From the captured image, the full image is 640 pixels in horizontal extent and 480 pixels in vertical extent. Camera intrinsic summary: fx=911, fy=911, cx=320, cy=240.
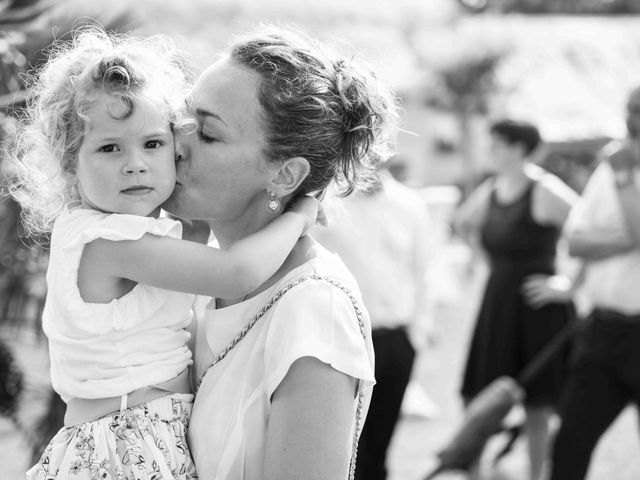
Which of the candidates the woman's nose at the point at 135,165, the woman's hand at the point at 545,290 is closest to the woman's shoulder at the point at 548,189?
the woman's hand at the point at 545,290

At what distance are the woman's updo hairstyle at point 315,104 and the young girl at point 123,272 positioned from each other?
0.51 ft

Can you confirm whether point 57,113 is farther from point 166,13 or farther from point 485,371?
point 166,13

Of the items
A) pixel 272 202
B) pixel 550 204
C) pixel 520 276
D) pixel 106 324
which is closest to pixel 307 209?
pixel 272 202

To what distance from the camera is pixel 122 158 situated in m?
1.97

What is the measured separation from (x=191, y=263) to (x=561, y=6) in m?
45.1

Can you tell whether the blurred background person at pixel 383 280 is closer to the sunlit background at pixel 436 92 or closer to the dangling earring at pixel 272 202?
the sunlit background at pixel 436 92

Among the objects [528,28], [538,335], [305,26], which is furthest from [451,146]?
[538,335]

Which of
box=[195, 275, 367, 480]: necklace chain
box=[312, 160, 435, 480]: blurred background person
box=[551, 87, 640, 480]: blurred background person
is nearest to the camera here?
box=[195, 275, 367, 480]: necklace chain

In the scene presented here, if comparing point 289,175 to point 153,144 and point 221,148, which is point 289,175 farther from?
point 153,144

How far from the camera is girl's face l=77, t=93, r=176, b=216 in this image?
6.44ft

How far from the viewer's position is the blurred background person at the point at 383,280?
452 centimetres

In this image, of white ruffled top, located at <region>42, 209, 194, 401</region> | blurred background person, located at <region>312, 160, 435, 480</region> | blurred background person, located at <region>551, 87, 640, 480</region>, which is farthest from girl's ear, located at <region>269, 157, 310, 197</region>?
blurred background person, located at <region>551, 87, 640, 480</region>

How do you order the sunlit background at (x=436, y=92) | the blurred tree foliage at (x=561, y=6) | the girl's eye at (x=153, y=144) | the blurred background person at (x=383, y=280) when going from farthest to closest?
the blurred tree foliage at (x=561, y=6), the blurred background person at (x=383, y=280), the sunlit background at (x=436, y=92), the girl's eye at (x=153, y=144)

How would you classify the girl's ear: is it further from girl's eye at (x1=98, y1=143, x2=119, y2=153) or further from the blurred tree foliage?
the blurred tree foliage
